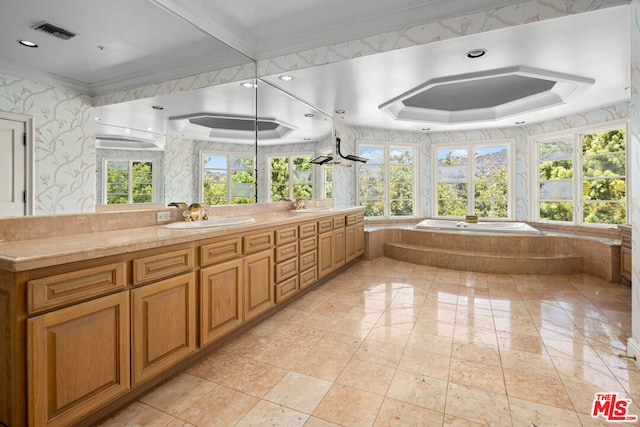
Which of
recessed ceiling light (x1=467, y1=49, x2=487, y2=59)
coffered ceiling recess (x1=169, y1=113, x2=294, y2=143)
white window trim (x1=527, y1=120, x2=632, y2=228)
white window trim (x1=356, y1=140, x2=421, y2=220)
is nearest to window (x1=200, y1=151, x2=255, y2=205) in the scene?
coffered ceiling recess (x1=169, y1=113, x2=294, y2=143)

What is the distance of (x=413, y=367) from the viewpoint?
6.31 ft

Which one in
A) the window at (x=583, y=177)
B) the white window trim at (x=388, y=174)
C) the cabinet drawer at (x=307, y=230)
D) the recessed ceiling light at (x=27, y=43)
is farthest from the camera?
the white window trim at (x=388, y=174)

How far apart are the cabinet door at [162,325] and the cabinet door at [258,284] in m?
0.51

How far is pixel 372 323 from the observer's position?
2.58m

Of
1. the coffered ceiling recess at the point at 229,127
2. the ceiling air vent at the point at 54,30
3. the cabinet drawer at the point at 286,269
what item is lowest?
the cabinet drawer at the point at 286,269

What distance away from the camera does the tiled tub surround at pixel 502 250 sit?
394 cm

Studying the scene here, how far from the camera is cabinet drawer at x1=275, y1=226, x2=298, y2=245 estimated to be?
2703mm

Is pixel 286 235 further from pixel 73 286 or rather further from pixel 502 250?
pixel 502 250

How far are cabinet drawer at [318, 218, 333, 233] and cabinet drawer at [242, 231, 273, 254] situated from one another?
100 cm

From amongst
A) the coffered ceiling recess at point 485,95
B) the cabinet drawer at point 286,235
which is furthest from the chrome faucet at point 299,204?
the coffered ceiling recess at point 485,95

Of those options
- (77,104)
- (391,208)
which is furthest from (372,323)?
(391,208)

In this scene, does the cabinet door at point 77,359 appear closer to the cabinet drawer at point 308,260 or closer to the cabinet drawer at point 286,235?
the cabinet drawer at point 286,235

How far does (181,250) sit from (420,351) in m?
1.65

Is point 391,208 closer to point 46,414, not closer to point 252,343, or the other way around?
point 252,343
